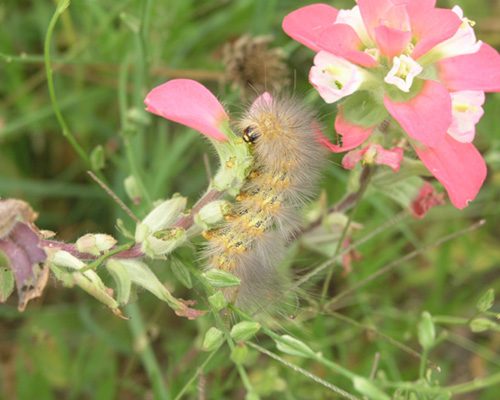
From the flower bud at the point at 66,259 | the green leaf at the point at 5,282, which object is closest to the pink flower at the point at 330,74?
the flower bud at the point at 66,259

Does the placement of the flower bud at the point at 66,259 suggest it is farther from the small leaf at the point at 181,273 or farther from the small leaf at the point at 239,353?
the small leaf at the point at 239,353

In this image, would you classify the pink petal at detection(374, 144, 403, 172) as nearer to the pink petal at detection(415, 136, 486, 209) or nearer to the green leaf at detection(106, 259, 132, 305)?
the pink petal at detection(415, 136, 486, 209)

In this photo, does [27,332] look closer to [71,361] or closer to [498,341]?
[71,361]

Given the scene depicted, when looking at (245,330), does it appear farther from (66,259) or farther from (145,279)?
(66,259)

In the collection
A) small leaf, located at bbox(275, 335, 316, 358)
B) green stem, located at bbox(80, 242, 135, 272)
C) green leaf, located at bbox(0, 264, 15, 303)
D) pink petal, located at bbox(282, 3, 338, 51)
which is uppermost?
pink petal, located at bbox(282, 3, 338, 51)

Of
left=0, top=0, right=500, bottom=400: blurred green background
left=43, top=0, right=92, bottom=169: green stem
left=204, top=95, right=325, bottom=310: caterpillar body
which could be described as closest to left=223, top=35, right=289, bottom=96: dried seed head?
left=0, top=0, right=500, bottom=400: blurred green background

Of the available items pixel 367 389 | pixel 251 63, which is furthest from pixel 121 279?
pixel 251 63
